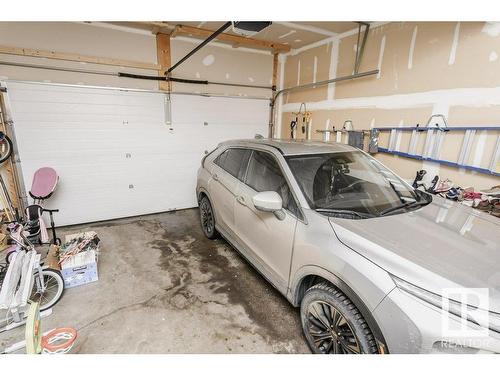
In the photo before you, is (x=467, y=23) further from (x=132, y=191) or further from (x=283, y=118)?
(x=132, y=191)

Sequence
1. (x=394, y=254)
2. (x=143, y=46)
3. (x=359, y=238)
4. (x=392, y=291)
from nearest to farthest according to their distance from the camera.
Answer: (x=392, y=291) → (x=394, y=254) → (x=359, y=238) → (x=143, y=46)

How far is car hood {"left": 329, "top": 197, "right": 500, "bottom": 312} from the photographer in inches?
50.4

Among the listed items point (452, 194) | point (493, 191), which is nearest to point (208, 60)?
point (452, 194)

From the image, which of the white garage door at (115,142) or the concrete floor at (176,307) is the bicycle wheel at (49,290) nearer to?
the concrete floor at (176,307)

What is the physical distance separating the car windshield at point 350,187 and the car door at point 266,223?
0.60 feet

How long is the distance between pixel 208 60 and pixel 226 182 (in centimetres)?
336

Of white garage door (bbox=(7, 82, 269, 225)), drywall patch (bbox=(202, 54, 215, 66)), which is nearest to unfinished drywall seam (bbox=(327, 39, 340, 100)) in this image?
white garage door (bbox=(7, 82, 269, 225))

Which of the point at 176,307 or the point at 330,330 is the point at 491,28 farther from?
the point at 176,307

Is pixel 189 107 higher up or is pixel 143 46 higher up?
pixel 143 46

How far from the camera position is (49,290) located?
2609 millimetres

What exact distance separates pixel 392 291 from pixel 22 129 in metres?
5.21

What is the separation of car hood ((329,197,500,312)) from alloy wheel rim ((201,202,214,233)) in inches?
87.5
